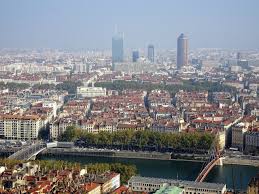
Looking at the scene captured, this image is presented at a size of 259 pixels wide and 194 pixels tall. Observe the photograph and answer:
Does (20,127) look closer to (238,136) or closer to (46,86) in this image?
(238,136)

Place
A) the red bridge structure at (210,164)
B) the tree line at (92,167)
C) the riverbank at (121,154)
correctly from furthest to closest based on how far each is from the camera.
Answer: the riverbank at (121,154) → the red bridge structure at (210,164) → the tree line at (92,167)

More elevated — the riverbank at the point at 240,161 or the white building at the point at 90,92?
the white building at the point at 90,92

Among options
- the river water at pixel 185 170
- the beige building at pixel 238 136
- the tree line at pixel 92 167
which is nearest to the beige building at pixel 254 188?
the river water at pixel 185 170

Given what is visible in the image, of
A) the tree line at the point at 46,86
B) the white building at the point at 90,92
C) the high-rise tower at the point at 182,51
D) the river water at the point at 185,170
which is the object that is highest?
the high-rise tower at the point at 182,51

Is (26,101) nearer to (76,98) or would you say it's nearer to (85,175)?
(76,98)

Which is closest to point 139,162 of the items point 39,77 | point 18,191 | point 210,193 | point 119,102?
point 210,193

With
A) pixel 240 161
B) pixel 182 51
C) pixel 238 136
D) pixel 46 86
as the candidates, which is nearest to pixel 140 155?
pixel 240 161

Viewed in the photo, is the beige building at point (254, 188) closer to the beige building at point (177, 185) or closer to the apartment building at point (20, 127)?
the beige building at point (177, 185)
